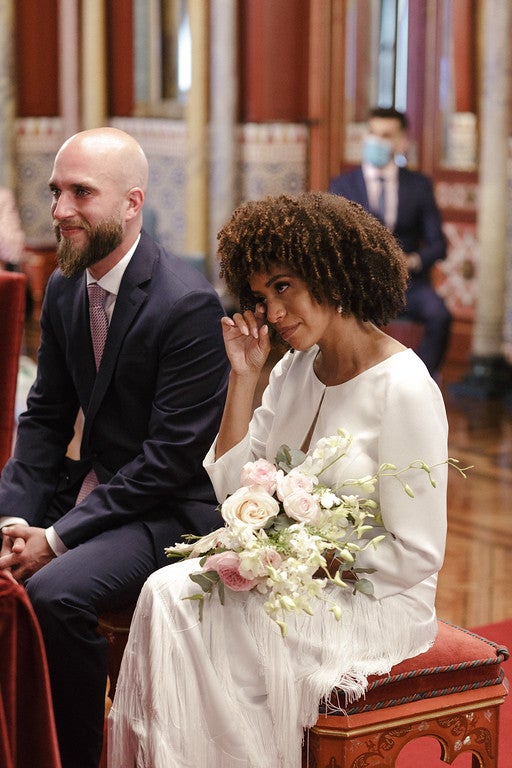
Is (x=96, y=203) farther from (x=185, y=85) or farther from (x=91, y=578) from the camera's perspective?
(x=185, y=85)

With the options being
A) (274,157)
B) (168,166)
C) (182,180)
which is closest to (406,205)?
(274,157)

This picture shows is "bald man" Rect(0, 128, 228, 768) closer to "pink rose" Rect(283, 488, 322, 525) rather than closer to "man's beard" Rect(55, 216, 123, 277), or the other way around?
"man's beard" Rect(55, 216, 123, 277)

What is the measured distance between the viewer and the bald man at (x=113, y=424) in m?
2.93

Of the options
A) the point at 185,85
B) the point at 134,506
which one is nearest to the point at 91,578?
the point at 134,506

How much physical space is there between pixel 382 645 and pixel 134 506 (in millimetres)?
816

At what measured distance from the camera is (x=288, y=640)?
8.20 feet

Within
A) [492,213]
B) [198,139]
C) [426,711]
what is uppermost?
[198,139]

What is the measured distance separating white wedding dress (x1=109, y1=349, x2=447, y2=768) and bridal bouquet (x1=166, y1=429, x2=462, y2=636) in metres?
0.04

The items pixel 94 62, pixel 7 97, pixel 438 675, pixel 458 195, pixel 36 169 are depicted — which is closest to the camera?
pixel 438 675

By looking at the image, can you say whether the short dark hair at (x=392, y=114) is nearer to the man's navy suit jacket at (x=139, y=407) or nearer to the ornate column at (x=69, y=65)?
the ornate column at (x=69, y=65)

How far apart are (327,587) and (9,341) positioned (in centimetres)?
140

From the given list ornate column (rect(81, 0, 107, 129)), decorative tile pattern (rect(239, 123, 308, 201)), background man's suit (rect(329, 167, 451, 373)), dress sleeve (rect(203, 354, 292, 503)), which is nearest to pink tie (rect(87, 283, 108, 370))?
dress sleeve (rect(203, 354, 292, 503))

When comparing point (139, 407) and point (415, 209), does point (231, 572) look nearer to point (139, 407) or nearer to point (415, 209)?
point (139, 407)

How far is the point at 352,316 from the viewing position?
2668mm
